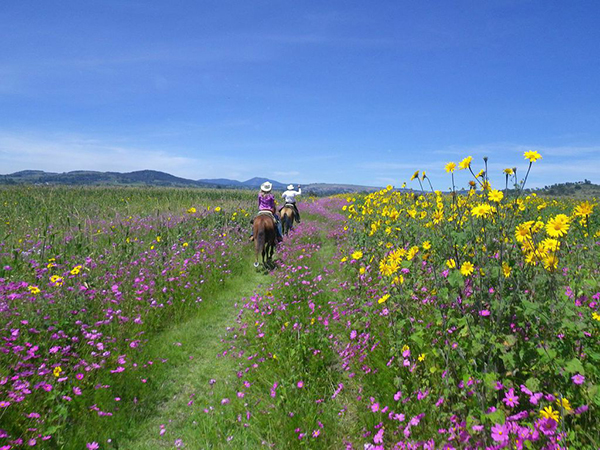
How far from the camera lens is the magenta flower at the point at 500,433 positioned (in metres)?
2.03

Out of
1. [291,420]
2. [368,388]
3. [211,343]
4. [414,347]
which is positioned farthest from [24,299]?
[414,347]

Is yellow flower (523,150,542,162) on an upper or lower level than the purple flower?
upper

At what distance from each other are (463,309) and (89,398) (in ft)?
14.3

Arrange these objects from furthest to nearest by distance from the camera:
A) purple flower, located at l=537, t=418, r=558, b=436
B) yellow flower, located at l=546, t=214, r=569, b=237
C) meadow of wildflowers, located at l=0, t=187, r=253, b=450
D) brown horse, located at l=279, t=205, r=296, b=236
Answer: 1. brown horse, located at l=279, t=205, r=296, b=236
2. meadow of wildflowers, located at l=0, t=187, r=253, b=450
3. yellow flower, located at l=546, t=214, r=569, b=237
4. purple flower, located at l=537, t=418, r=558, b=436

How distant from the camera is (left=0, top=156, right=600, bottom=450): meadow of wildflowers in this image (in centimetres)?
242

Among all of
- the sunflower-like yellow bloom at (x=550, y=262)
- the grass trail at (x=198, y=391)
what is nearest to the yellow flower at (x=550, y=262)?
the sunflower-like yellow bloom at (x=550, y=262)

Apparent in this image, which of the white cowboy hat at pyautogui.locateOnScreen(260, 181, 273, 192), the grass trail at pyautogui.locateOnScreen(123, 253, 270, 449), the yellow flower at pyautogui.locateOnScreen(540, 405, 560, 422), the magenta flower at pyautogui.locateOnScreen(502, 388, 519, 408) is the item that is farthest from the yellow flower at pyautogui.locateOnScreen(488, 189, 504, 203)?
the white cowboy hat at pyautogui.locateOnScreen(260, 181, 273, 192)

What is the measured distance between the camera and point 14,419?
3.27 meters

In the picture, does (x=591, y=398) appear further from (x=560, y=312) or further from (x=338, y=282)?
(x=338, y=282)

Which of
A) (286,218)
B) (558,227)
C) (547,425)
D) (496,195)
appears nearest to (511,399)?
(547,425)

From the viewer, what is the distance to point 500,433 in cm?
208

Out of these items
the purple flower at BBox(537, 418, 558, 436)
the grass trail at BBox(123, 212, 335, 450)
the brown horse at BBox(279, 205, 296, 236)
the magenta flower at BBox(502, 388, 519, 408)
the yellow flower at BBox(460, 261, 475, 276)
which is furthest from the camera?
the brown horse at BBox(279, 205, 296, 236)

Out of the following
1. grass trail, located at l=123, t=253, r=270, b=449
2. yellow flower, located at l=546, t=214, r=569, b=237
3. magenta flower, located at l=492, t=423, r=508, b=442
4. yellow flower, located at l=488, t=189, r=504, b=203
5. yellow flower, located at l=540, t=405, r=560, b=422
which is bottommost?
grass trail, located at l=123, t=253, r=270, b=449

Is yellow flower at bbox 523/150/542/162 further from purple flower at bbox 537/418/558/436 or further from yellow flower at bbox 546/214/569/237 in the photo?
purple flower at bbox 537/418/558/436
